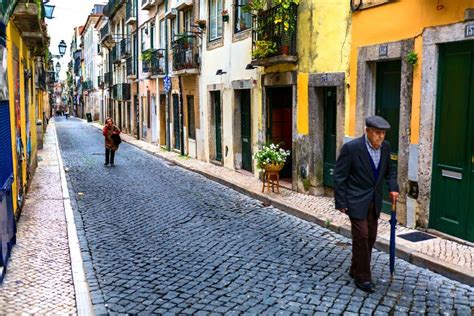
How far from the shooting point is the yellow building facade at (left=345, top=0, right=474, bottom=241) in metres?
6.93

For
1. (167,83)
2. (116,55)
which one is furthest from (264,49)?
(116,55)

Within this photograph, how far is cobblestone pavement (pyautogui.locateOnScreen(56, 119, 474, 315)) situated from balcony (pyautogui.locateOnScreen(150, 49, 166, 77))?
12.8 metres

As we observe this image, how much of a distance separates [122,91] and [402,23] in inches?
1123

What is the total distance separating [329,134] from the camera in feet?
35.0

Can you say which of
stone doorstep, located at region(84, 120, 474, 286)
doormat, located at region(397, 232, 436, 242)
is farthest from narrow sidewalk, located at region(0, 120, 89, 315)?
doormat, located at region(397, 232, 436, 242)

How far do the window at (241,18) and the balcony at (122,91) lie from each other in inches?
779

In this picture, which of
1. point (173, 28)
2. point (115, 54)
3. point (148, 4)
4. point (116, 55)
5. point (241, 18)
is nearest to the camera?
point (241, 18)

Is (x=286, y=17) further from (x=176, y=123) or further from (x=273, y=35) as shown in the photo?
(x=176, y=123)

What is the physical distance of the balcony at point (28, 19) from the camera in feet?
30.5

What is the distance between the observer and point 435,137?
7402 mm

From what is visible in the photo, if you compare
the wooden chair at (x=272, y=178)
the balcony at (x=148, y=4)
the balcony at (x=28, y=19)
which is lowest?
the wooden chair at (x=272, y=178)

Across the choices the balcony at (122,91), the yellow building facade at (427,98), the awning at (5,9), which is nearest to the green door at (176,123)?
the balcony at (122,91)

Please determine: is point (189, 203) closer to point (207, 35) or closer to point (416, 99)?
point (416, 99)

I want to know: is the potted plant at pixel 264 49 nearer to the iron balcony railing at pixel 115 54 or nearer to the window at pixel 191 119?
the window at pixel 191 119
